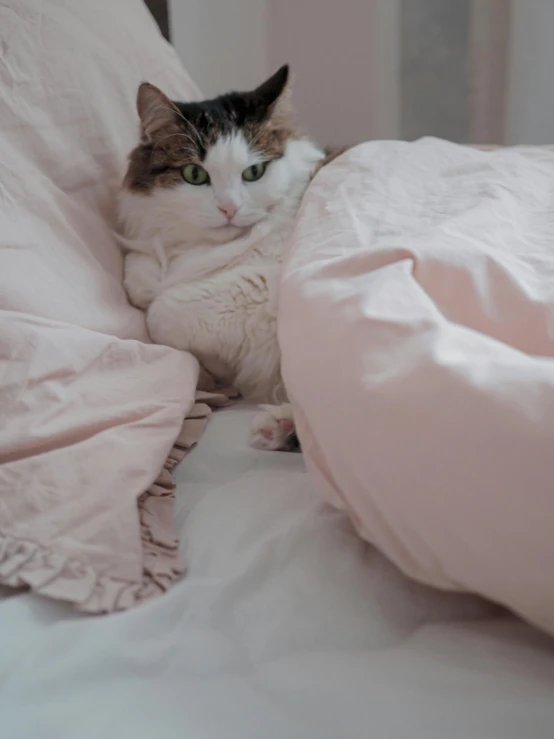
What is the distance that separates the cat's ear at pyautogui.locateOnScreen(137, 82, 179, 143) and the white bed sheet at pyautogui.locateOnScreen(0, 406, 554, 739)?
789 millimetres

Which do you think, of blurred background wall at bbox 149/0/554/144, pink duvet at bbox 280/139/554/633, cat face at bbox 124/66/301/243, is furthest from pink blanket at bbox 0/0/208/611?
blurred background wall at bbox 149/0/554/144

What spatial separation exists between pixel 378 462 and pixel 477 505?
0.30 feet

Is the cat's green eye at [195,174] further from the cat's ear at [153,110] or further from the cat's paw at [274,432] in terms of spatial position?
the cat's paw at [274,432]

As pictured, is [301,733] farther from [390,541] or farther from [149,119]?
[149,119]

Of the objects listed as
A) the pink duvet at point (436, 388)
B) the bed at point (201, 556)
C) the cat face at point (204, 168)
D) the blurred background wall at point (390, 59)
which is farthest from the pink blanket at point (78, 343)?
the blurred background wall at point (390, 59)

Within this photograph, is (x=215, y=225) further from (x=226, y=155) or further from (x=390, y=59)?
(x=390, y=59)

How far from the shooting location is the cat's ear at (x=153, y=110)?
3.57ft

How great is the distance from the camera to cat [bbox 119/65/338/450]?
3.44ft

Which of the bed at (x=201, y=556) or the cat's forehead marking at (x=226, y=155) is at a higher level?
the cat's forehead marking at (x=226, y=155)

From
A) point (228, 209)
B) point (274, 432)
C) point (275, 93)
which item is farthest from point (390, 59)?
point (274, 432)

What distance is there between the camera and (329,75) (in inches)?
84.7

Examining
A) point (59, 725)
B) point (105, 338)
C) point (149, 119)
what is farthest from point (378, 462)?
point (149, 119)

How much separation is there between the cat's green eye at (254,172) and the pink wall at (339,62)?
1111 millimetres

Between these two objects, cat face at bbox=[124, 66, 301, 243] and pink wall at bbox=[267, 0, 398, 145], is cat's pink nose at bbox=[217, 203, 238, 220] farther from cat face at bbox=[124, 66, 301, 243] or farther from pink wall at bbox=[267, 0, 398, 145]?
pink wall at bbox=[267, 0, 398, 145]
